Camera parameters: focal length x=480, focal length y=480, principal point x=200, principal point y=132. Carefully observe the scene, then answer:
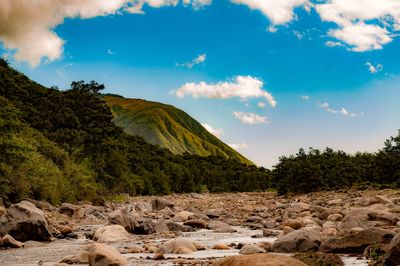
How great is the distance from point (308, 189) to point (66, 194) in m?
32.4

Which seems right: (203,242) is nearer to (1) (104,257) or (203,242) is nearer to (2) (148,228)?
(2) (148,228)

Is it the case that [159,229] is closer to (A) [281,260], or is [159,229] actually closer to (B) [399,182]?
(A) [281,260]

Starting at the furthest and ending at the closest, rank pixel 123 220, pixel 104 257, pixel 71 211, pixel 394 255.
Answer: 1. pixel 71 211
2. pixel 123 220
3. pixel 104 257
4. pixel 394 255

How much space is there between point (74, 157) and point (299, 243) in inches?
2127

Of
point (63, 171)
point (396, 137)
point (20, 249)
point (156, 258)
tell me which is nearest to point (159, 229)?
point (20, 249)

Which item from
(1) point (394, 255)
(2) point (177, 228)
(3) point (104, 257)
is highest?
(1) point (394, 255)

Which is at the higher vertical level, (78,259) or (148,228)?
(78,259)

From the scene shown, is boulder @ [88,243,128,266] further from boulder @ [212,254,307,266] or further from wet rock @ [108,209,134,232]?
wet rock @ [108,209,134,232]

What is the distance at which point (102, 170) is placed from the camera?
71.8 meters

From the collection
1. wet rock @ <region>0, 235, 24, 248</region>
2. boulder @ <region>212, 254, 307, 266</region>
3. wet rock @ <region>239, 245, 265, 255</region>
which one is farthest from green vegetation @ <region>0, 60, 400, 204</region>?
boulder @ <region>212, 254, 307, 266</region>

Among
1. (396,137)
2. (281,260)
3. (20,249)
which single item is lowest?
(20,249)

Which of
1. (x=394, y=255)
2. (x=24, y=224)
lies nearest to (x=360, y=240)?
(x=394, y=255)

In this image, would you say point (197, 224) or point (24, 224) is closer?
point (24, 224)

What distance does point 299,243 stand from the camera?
15.5m
